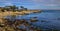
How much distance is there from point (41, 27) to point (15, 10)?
1.20ft

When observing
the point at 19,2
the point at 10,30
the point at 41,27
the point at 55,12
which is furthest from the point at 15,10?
the point at 55,12

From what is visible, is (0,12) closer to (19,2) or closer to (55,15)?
(19,2)

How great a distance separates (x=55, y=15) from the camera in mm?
1578

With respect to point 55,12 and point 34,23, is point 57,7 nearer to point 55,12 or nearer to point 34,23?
point 55,12

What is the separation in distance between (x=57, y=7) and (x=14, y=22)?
534mm

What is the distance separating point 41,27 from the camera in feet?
5.14

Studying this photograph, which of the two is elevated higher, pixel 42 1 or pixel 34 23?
pixel 42 1

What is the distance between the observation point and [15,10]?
5.24 feet

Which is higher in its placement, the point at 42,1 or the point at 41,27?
the point at 42,1

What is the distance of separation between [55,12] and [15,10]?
472mm

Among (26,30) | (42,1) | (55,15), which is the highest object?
(42,1)

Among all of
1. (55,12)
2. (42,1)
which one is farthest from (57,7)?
(42,1)

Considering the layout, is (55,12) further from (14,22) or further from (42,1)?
(14,22)

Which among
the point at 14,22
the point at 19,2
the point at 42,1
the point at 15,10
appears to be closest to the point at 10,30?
the point at 14,22
